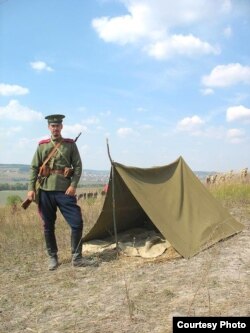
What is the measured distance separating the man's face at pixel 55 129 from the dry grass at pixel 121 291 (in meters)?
1.70

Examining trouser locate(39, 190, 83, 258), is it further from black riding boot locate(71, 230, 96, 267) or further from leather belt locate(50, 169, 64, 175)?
leather belt locate(50, 169, 64, 175)

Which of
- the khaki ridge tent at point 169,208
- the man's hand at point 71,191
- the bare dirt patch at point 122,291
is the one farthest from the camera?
the khaki ridge tent at point 169,208

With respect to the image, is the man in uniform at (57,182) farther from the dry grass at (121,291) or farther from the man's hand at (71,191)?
the dry grass at (121,291)

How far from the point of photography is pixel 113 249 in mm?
6285

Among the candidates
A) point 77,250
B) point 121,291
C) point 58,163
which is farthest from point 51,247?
point 121,291

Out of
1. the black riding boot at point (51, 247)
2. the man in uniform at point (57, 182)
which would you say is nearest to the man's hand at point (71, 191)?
the man in uniform at point (57, 182)

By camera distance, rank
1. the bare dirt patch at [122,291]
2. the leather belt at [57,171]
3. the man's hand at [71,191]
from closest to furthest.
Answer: the bare dirt patch at [122,291] → the man's hand at [71,191] → the leather belt at [57,171]

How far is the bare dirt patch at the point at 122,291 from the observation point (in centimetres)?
364

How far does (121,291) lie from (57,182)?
1.68 meters

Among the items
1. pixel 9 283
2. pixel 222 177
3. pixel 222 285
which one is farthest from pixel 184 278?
pixel 222 177

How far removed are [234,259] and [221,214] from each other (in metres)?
1.72

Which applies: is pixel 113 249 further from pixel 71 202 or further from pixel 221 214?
pixel 221 214

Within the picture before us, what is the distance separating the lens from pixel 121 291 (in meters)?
4.39

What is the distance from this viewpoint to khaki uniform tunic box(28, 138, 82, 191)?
213 inches
